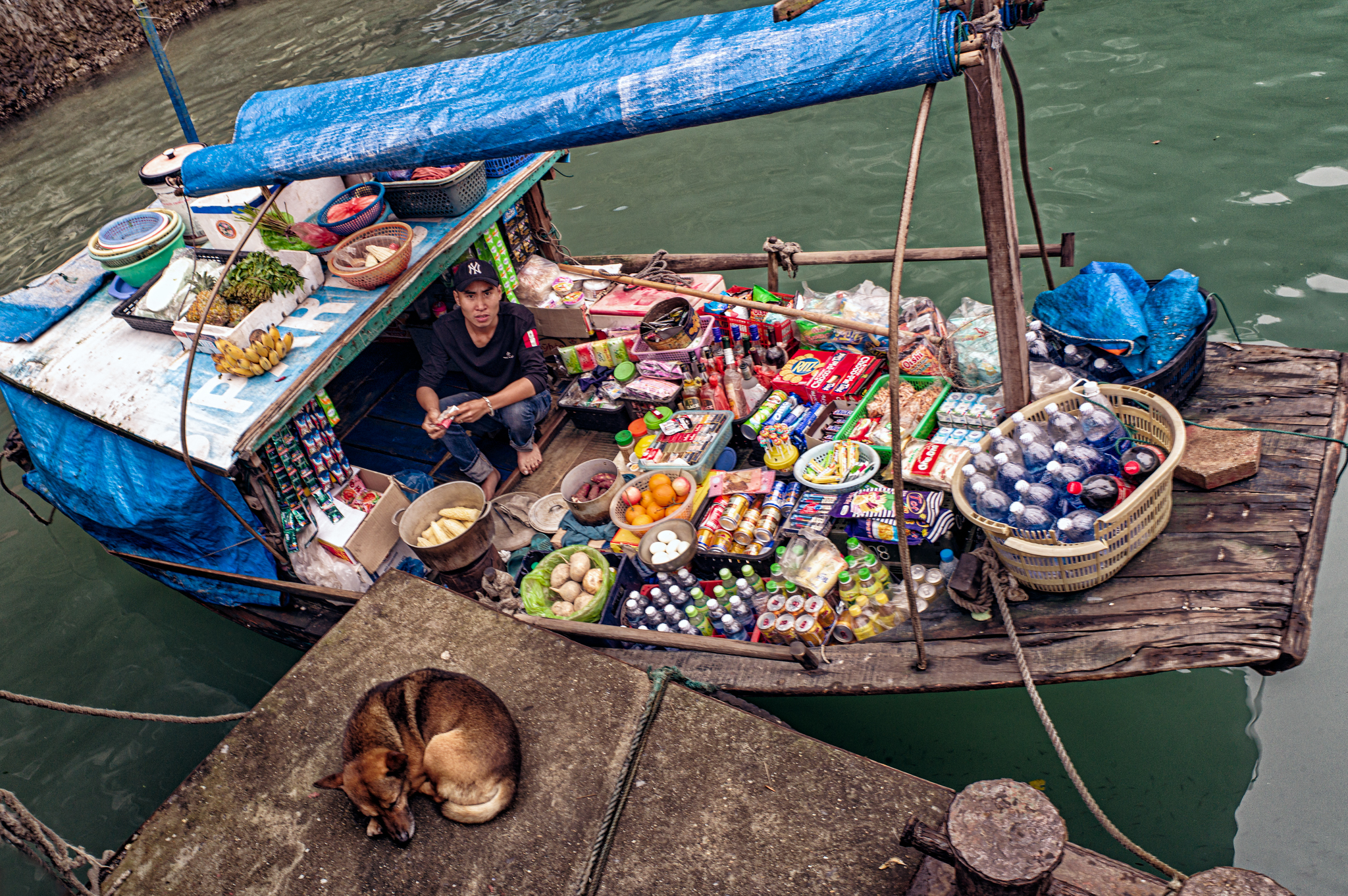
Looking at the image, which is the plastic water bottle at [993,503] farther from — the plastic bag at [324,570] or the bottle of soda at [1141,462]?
the plastic bag at [324,570]

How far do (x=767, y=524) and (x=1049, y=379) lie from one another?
1868mm

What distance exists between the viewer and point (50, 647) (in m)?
6.84

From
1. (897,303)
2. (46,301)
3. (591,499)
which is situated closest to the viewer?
(897,303)

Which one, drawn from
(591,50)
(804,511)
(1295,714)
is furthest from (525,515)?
(1295,714)

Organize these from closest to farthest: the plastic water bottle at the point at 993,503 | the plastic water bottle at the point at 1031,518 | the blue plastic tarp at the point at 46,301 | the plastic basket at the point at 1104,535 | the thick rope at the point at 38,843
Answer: the thick rope at the point at 38,843
the plastic basket at the point at 1104,535
the plastic water bottle at the point at 1031,518
the plastic water bottle at the point at 993,503
the blue plastic tarp at the point at 46,301

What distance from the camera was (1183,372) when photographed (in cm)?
437

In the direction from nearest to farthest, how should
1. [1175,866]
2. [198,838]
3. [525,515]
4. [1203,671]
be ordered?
[198,838] → [1175,866] → [1203,671] → [525,515]

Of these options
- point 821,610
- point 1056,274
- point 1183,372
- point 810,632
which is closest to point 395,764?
point 810,632

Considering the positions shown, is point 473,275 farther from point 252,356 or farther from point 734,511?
point 734,511

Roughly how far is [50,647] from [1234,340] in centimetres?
999

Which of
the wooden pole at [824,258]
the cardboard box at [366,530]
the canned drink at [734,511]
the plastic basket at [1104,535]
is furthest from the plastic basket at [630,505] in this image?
the plastic basket at [1104,535]

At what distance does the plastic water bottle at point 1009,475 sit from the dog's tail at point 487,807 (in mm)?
2647

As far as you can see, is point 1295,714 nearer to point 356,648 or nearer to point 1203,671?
point 1203,671

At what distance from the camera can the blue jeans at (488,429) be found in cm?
581
